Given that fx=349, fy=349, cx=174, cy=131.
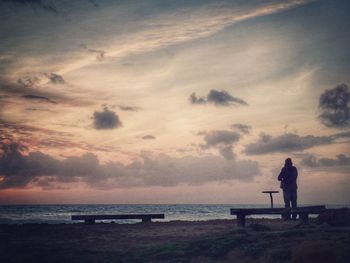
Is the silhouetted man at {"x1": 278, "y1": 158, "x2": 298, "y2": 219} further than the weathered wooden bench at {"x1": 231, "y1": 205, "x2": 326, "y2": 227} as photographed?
Yes

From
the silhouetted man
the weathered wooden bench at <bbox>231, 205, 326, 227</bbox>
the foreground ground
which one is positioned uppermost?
the silhouetted man

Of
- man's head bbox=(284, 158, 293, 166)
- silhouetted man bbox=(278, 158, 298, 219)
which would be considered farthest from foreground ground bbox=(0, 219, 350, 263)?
man's head bbox=(284, 158, 293, 166)

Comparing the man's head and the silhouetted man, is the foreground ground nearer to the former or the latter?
the silhouetted man

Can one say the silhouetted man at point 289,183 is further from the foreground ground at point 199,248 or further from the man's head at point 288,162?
the foreground ground at point 199,248

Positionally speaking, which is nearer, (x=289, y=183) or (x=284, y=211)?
(x=284, y=211)

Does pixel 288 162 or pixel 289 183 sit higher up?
pixel 288 162

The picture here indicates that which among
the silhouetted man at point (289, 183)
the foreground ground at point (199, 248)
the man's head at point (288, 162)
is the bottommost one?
the foreground ground at point (199, 248)

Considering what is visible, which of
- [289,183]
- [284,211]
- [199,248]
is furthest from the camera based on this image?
[289,183]

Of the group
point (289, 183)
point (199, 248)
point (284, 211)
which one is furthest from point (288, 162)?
point (199, 248)

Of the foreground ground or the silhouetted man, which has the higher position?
the silhouetted man

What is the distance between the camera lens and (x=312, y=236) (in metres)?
11.1

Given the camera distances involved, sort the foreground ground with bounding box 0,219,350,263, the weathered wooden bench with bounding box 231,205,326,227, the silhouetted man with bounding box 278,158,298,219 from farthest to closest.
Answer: the silhouetted man with bounding box 278,158,298,219 < the weathered wooden bench with bounding box 231,205,326,227 < the foreground ground with bounding box 0,219,350,263

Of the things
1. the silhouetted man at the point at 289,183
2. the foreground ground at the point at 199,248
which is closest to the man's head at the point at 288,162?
the silhouetted man at the point at 289,183

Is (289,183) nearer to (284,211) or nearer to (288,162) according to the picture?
(288,162)
